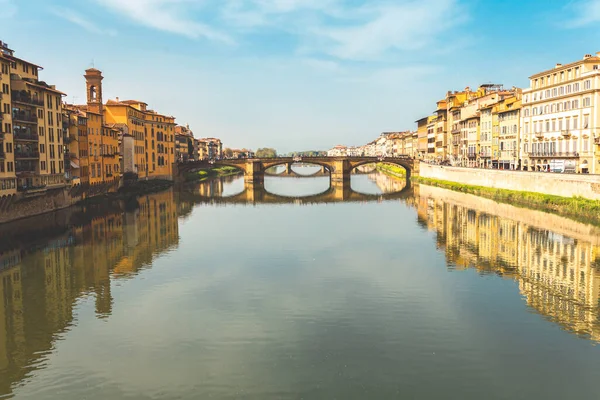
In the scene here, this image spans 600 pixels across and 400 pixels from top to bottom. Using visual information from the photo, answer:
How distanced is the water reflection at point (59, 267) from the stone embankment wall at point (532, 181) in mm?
29968

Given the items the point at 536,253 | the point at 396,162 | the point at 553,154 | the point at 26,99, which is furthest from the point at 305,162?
the point at 536,253

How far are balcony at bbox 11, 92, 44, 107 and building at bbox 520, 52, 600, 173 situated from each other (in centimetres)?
4627

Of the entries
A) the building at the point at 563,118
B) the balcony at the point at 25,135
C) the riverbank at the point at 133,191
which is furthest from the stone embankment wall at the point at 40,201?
the building at the point at 563,118

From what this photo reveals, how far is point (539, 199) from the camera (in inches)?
1789

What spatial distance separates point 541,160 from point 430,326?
151ft

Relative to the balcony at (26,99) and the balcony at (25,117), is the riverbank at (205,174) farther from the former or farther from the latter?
the balcony at (25,117)

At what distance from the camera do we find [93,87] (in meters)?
64.6

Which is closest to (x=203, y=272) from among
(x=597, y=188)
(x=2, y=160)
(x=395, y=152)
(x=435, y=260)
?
(x=435, y=260)

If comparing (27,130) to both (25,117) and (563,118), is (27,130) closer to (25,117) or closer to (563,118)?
(25,117)

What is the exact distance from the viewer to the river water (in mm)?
13719

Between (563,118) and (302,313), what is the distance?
144 feet

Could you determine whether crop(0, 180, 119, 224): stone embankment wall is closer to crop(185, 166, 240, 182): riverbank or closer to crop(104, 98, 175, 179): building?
crop(104, 98, 175, 179): building

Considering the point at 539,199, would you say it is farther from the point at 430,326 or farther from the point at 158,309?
the point at 158,309

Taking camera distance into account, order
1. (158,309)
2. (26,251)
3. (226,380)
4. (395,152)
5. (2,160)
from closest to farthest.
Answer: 1. (226,380)
2. (158,309)
3. (26,251)
4. (2,160)
5. (395,152)
